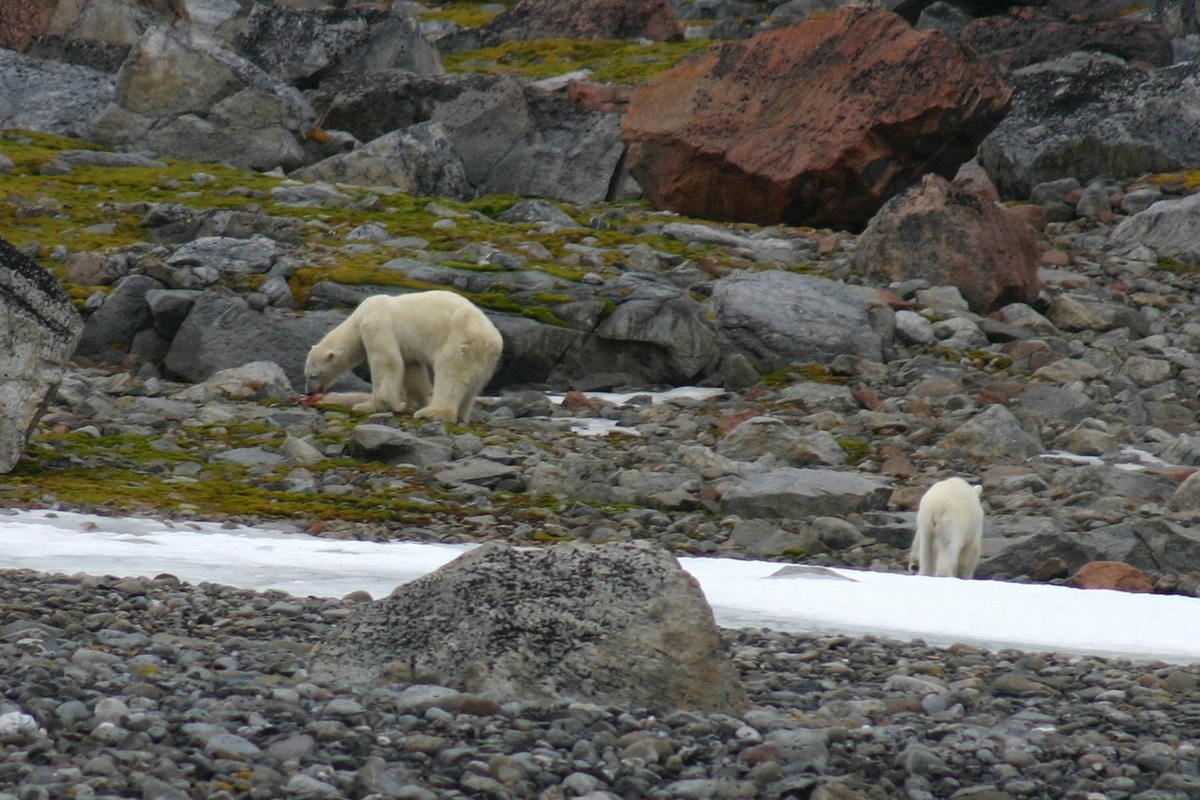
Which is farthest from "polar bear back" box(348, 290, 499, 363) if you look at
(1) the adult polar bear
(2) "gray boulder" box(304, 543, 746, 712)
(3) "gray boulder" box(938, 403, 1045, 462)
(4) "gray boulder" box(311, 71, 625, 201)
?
(4) "gray boulder" box(311, 71, 625, 201)

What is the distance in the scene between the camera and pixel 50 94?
31.5 meters

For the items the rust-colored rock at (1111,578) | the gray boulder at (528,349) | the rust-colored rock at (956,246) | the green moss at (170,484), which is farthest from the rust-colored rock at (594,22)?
the rust-colored rock at (1111,578)

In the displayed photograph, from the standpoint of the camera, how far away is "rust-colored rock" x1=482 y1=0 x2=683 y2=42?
5141cm

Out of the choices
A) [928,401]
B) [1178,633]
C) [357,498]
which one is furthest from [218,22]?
[1178,633]

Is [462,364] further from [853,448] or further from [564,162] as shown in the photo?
[564,162]

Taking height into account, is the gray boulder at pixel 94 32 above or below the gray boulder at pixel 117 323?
above

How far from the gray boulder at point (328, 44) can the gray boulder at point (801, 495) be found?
30.3 metres

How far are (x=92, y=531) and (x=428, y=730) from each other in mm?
5116

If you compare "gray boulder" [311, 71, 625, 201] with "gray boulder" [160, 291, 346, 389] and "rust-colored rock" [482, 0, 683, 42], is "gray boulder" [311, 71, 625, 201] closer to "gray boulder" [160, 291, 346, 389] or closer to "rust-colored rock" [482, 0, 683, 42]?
"gray boulder" [160, 291, 346, 389]

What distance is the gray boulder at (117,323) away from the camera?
1767cm

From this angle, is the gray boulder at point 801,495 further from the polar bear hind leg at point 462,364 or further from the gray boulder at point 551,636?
the gray boulder at point 551,636

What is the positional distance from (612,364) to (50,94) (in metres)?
19.3

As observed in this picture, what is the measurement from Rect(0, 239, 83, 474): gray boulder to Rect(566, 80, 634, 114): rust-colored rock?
24864mm

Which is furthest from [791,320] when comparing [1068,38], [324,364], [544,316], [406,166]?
[1068,38]
